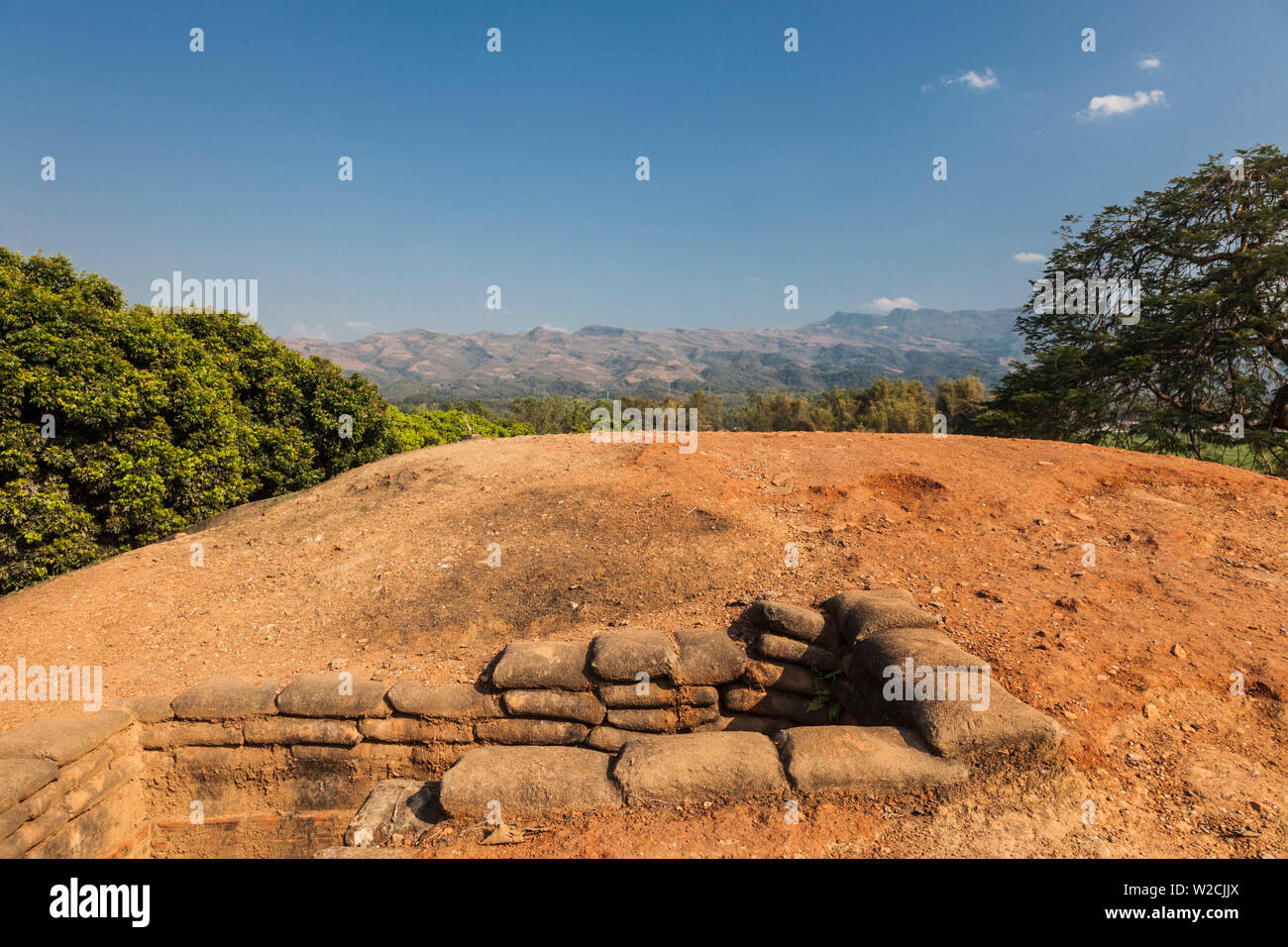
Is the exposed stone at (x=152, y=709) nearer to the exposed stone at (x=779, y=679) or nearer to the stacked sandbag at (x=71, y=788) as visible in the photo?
the stacked sandbag at (x=71, y=788)

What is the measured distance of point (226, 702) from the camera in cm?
520

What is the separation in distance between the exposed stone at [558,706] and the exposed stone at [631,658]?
30 centimetres

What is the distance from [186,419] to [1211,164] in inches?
1137

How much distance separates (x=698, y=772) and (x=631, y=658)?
1.29 meters

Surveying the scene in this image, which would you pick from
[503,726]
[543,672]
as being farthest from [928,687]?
[503,726]

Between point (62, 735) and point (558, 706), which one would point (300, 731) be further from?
point (558, 706)

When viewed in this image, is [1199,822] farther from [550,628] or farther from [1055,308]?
[1055,308]

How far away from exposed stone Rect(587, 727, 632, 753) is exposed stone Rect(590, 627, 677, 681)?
46 cm

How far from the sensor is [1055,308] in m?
20.1

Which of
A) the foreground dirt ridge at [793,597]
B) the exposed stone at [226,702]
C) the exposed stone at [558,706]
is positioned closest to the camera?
the foreground dirt ridge at [793,597]

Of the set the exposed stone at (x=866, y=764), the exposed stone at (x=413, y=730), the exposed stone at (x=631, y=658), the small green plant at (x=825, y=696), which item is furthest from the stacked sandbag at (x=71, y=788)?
the small green plant at (x=825, y=696)

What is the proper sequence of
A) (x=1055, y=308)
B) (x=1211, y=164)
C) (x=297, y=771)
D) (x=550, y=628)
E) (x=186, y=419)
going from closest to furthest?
(x=297, y=771)
(x=550, y=628)
(x=186, y=419)
(x=1211, y=164)
(x=1055, y=308)

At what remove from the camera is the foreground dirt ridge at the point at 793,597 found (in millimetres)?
3514
